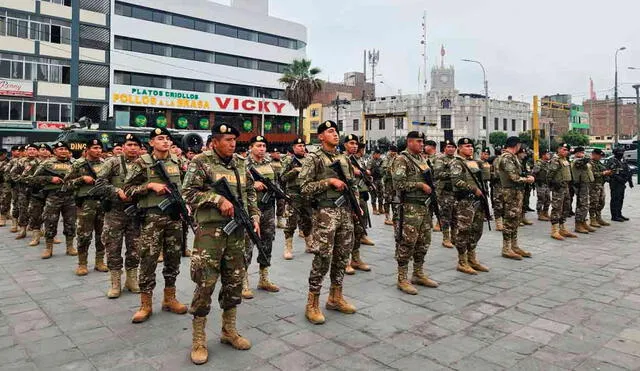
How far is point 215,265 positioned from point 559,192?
27.9 ft

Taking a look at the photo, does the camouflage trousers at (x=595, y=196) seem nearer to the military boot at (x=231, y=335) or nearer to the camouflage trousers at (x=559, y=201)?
the camouflage trousers at (x=559, y=201)

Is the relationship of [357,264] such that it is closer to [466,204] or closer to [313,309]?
[466,204]

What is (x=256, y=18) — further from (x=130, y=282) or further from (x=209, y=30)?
(x=130, y=282)

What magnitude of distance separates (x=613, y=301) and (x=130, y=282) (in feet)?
20.9

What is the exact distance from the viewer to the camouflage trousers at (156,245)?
15.9ft

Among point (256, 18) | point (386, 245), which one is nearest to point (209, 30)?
point (256, 18)

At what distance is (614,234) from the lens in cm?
1039

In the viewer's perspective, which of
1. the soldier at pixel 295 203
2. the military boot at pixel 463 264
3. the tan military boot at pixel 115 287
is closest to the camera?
the tan military boot at pixel 115 287

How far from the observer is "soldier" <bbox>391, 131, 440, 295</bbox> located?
5.88 m

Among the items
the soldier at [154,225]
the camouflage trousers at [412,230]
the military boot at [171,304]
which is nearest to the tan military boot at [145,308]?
the soldier at [154,225]

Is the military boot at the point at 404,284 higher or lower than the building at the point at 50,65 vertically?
lower

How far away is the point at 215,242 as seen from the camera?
4.01 meters

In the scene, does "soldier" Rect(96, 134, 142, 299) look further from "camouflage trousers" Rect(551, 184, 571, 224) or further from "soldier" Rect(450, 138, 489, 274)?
"camouflage trousers" Rect(551, 184, 571, 224)

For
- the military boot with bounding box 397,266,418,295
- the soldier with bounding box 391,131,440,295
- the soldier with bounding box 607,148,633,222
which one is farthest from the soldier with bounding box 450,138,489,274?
the soldier with bounding box 607,148,633,222
